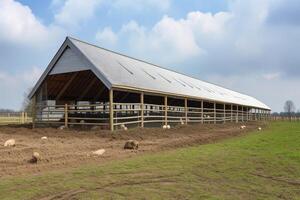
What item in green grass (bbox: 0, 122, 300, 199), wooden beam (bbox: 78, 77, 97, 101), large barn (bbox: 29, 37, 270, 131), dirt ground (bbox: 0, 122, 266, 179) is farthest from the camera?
wooden beam (bbox: 78, 77, 97, 101)

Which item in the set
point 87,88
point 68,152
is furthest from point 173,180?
point 87,88

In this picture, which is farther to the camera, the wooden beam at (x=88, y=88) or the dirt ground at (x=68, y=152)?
the wooden beam at (x=88, y=88)

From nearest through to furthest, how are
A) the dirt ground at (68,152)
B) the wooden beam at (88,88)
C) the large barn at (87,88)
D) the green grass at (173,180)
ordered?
the green grass at (173,180) < the dirt ground at (68,152) < the large barn at (87,88) < the wooden beam at (88,88)

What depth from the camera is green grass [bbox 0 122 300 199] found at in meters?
5.74

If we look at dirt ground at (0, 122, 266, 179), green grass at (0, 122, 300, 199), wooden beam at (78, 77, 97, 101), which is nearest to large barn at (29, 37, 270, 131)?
wooden beam at (78, 77, 97, 101)

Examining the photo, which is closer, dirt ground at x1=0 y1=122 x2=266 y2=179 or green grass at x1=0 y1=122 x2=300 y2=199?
green grass at x1=0 y1=122 x2=300 y2=199

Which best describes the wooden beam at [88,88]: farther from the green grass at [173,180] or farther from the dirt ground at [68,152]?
the green grass at [173,180]

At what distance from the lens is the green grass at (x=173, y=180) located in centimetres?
574

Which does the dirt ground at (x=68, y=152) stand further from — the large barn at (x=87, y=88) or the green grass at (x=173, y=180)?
the large barn at (x=87, y=88)

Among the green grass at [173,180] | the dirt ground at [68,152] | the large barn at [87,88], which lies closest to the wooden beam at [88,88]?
the large barn at [87,88]

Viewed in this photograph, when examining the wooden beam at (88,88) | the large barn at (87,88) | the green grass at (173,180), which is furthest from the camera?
the wooden beam at (88,88)

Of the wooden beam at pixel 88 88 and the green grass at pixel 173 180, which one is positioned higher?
the wooden beam at pixel 88 88

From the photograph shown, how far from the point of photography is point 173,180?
21.9 feet

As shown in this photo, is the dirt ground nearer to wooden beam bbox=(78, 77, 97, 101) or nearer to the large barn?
the large barn
